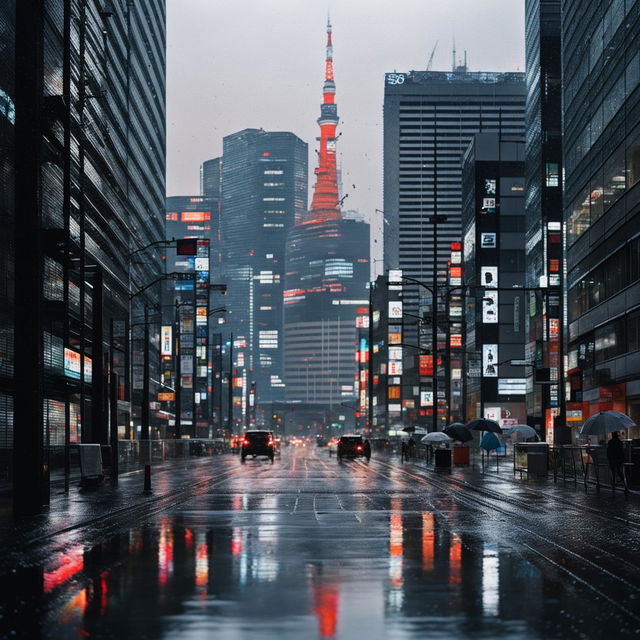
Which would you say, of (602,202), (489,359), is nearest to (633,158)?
(602,202)

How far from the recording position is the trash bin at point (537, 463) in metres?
47.2

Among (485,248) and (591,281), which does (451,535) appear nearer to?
(591,281)

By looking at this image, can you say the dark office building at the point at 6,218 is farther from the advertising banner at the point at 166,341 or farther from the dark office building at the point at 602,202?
the advertising banner at the point at 166,341

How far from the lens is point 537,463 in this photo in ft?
155

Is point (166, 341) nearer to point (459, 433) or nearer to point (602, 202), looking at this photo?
point (459, 433)

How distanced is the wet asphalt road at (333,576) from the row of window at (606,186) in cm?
3109

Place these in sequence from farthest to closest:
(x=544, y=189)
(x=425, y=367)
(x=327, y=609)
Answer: (x=425, y=367) < (x=544, y=189) < (x=327, y=609)

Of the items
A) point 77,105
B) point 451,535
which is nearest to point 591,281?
point 77,105

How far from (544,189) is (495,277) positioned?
30405mm

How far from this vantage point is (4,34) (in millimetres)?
52906

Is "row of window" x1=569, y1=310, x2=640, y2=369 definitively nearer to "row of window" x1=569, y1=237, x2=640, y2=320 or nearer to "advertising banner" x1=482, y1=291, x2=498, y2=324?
"row of window" x1=569, y1=237, x2=640, y2=320

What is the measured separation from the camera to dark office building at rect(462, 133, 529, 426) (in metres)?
137

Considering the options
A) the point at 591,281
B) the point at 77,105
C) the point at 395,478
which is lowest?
the point at 395,478

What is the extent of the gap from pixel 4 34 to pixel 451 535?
39.4m
